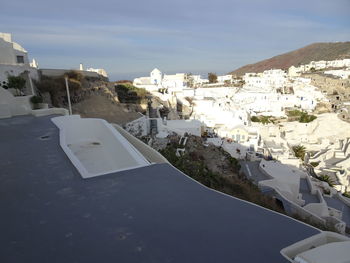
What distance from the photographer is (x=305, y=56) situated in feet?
416

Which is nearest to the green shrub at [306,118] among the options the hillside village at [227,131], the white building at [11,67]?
the hillside village at [227,131]

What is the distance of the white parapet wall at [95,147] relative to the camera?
4.66 m

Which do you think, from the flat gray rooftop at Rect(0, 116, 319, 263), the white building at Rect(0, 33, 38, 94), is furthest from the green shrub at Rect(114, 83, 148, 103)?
the flat gray rooftop at Rect(0, 116, 319, 263)

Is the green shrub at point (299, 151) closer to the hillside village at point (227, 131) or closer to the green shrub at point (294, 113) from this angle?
the hillside village at point (227, 131)

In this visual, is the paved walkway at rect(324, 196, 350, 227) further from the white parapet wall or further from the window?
the window

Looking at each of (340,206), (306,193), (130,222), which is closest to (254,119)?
(306,193)

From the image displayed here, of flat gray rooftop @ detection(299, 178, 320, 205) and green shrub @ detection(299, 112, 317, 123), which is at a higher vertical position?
green shrub @ detection(299, 112, 317, 123)

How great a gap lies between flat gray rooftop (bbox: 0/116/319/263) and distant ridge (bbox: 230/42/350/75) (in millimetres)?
117535

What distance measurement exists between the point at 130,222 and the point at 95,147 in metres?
4.29

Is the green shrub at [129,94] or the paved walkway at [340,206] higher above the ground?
the green shrub at [129,94]

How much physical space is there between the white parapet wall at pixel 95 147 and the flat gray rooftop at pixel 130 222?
→ 58 cm

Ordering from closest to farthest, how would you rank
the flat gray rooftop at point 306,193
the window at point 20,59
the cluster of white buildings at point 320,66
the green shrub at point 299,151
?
the flat gray rooftop at point 306,193
the window at point 20,59
the green shrub at point 299,151
the cluster of white buildings at point 320,66

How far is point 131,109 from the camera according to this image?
21.0 metres

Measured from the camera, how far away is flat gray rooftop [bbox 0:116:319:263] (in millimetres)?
2150
